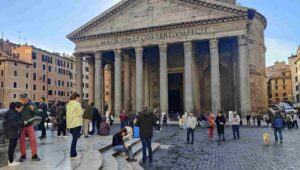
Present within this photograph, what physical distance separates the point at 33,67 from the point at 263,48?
37.2 metres

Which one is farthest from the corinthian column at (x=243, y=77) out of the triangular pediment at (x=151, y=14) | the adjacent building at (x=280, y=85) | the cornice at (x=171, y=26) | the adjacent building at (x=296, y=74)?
the adjacent building at (x=280, y=85)

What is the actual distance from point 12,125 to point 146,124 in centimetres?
364

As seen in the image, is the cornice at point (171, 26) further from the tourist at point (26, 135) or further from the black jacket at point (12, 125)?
the black jacket at point (12, 125)

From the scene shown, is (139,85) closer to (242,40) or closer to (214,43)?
(214,43)

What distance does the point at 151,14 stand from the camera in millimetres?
31719

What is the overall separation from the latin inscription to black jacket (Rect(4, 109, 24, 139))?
24.5 metres

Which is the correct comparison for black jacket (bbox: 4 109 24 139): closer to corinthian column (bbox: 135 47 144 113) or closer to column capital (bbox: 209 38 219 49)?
column capital (bbox: 209 38 219 49)

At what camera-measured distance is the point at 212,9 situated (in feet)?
95.0

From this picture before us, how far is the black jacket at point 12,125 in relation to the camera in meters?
6.46

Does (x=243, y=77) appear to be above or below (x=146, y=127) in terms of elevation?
above

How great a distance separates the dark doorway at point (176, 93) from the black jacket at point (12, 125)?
3070 cm

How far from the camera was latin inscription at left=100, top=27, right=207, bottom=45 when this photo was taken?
2953cm

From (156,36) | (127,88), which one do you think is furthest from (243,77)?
(127,88)

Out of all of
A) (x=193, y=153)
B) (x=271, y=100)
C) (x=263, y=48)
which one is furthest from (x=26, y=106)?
(x=271, y=100)
